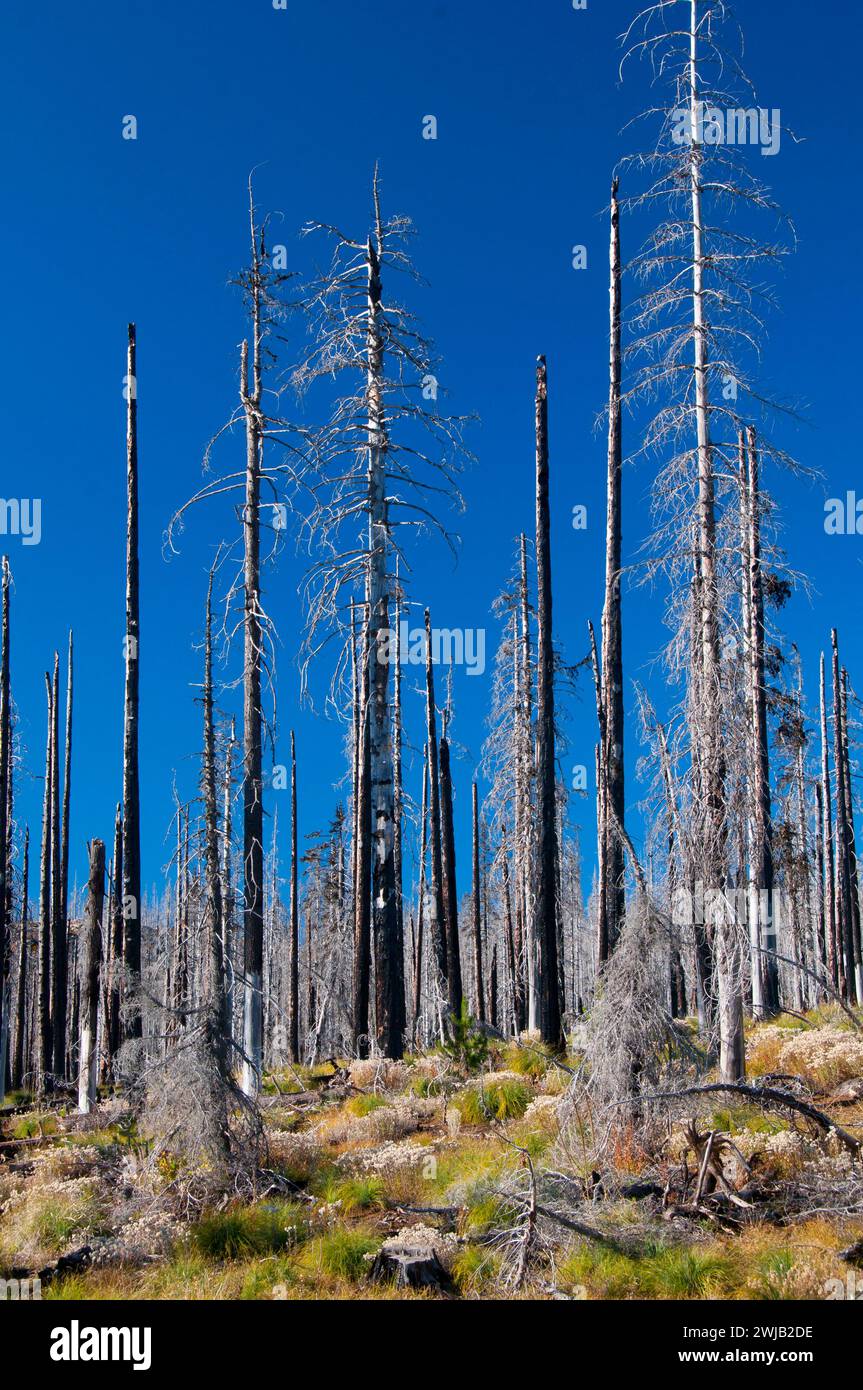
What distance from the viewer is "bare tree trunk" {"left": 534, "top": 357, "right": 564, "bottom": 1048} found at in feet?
51.5

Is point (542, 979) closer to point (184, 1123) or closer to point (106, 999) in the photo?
point (184, 1123)

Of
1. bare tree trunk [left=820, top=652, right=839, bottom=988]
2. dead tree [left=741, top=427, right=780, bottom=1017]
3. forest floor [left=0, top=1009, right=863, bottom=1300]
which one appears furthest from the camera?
bare tree trunk [left=820, top=652, right=839, bottom=988]

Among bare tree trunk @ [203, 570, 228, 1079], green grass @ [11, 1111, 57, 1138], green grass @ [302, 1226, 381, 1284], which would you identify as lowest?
green grass @ [11, 1111, 57, 1138]

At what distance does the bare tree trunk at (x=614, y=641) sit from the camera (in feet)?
51.1

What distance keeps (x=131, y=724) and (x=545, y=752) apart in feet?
22.5

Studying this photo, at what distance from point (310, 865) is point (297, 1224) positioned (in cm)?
3678

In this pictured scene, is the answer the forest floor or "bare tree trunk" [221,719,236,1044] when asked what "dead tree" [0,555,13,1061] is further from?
the forest floor

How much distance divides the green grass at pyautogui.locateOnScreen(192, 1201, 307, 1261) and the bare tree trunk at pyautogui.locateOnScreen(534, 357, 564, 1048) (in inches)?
269

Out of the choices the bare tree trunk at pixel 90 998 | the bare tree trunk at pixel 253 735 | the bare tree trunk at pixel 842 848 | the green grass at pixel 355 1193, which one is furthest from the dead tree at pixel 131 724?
the bare tree trunk at pixel 842 848

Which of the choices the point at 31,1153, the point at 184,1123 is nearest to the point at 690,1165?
the point at 184,1123

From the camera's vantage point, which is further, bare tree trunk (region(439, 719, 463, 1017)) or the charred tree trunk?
bare tree trunk (region(439, 719, 463, 1017))

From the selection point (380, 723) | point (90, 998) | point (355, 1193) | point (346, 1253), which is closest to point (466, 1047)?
point (355, 1193)

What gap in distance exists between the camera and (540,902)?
16.2 meters

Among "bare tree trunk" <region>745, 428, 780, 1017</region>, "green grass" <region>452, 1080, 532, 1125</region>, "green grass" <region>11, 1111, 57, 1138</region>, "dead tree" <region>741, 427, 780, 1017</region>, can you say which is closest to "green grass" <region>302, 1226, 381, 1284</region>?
"green grass" <region>452, 1080, 532, 1125</region>
